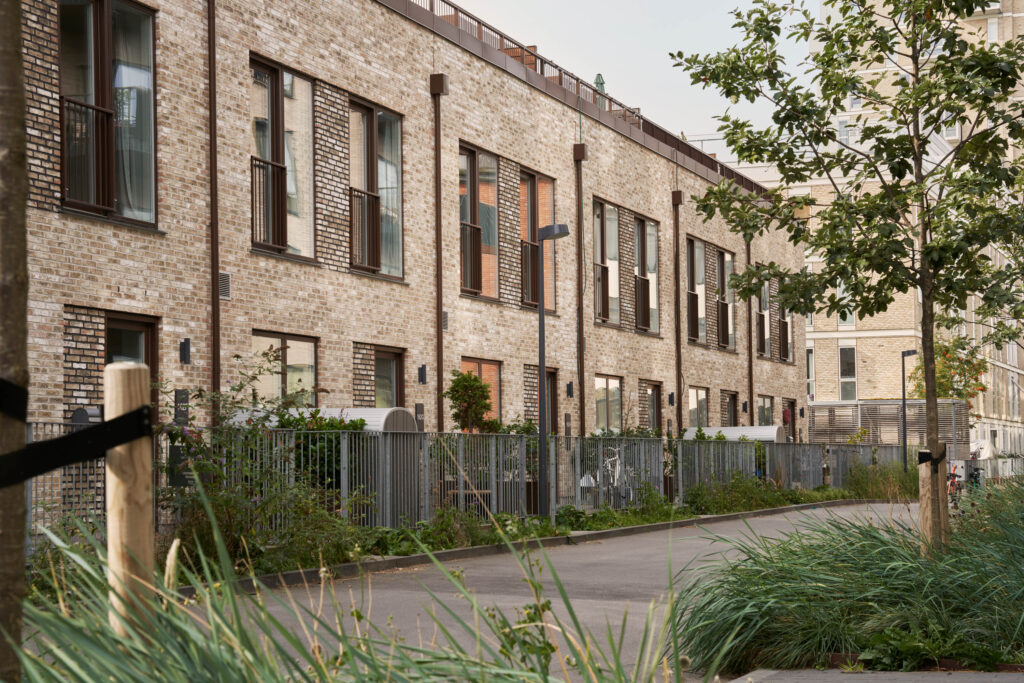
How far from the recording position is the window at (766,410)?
4028 centimetres

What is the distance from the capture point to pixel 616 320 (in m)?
30.1

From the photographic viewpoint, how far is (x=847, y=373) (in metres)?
66.2

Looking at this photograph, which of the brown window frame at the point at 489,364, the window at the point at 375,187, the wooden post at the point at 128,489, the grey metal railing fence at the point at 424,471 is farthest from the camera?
the brown window frame at the point at 489,364

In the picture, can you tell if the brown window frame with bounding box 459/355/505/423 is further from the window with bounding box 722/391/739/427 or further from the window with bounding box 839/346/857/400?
the window with bounding box 839/346/857/400

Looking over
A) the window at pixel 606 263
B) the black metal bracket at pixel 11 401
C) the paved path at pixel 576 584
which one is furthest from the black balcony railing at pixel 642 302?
the black metal bracket at pixel 11 401

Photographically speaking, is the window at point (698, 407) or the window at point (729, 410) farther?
the window at point (729, 410)

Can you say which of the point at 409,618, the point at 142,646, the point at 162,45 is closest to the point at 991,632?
the point at 409,618

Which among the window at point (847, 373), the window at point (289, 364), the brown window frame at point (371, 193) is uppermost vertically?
the brown window frame at point (371, 193)

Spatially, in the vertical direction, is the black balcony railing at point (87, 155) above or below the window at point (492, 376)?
above

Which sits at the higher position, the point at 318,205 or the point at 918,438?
the point at 318,205

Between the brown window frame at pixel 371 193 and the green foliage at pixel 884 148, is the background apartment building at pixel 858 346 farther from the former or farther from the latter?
the green foliage at pixel 884 148

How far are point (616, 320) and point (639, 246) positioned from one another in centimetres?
268

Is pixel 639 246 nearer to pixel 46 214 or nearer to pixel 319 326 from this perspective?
pixel 319 326

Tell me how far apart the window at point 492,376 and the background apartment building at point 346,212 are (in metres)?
0.06
